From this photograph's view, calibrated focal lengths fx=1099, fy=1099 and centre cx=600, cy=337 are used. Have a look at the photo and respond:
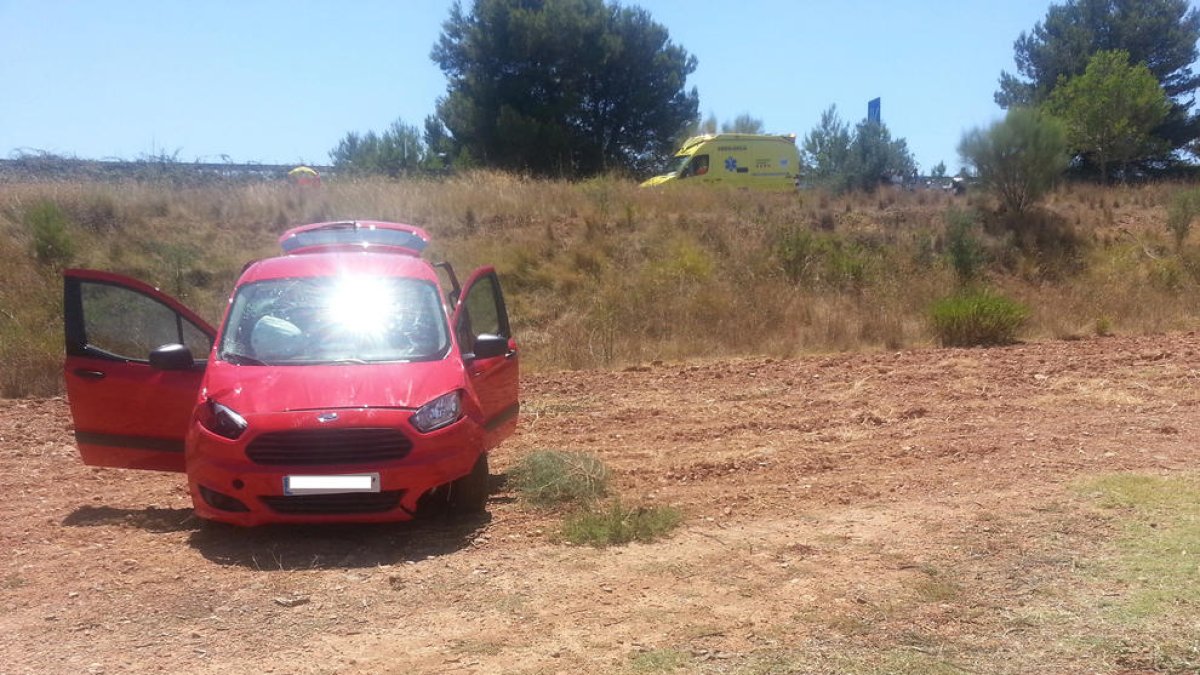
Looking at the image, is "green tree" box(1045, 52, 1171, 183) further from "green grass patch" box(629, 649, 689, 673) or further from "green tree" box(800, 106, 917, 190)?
"green grass patch" box(629, 649, 689, 673)

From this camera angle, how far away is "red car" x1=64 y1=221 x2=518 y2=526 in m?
6.11

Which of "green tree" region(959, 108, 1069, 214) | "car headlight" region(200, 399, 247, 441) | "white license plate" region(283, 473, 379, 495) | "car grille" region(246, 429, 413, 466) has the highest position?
"green tree" region(959, 108, 1069, 214)

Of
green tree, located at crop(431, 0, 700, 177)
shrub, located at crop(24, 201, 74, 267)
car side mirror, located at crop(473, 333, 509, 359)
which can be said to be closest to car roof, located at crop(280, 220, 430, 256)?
car side mirror, located at crop(473, 333, 509, 359)

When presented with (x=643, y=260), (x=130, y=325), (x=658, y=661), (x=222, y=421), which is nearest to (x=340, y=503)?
(x=222, y=421)

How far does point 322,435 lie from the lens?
6.09m

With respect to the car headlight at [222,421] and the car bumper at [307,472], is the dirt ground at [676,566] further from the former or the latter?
the car headlight at [222,421]

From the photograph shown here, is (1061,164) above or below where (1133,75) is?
below

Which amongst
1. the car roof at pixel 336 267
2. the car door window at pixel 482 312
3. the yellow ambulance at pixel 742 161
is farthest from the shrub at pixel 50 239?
the yellow ambulance at pixel 742 161

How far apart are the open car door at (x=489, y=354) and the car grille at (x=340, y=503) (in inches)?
44.1

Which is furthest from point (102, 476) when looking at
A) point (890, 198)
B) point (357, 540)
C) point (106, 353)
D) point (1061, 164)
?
point (1061, 164)

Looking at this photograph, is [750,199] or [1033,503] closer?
[1033,503]

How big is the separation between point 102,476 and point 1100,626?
6935 mm

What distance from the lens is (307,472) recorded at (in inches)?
239

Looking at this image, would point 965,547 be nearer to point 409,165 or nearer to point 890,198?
point 890,198
